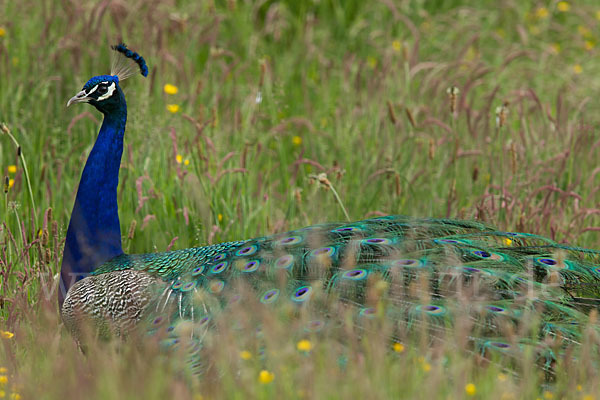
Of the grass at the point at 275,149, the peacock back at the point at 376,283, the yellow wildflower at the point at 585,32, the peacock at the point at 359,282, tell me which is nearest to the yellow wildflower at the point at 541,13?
the yellow wildflower at the point at 585,32

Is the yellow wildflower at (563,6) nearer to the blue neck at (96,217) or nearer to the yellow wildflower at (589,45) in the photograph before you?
the yellow wildflower at (589,45)

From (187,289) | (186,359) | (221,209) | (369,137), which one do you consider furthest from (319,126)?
(186,359)

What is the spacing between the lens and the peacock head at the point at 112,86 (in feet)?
13.7

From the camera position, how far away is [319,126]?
6367 millimetres

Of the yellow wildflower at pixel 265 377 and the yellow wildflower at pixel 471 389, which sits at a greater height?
the yellow wildflower at pixel 265 377

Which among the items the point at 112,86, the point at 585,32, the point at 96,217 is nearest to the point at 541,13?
the point at 585,32

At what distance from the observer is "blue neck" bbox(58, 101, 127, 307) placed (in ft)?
13.3

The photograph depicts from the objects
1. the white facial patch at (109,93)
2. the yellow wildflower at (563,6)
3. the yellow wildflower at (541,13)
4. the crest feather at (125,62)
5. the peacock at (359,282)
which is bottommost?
the peacock at (359,282)

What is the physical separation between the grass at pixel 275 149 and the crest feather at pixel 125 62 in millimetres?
645

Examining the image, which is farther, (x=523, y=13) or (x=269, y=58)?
(x=523, y=13)

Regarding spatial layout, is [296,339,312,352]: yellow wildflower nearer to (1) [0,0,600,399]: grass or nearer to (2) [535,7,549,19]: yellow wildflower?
(1) [0,0,600,399]: grass

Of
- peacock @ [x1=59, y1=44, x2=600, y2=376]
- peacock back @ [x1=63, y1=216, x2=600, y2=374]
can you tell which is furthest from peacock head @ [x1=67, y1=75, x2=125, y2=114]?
peacock back @ [x1=63, y1=216, x2=600, y2=374]

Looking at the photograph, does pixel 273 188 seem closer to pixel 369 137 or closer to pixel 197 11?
pixel 369 137

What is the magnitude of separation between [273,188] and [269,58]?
1.94 m
